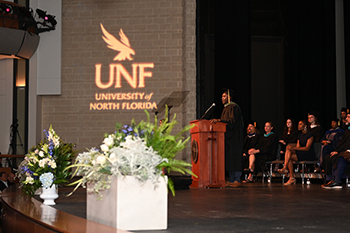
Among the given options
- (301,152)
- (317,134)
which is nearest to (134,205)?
(301,152)

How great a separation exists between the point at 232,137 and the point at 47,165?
3591mm

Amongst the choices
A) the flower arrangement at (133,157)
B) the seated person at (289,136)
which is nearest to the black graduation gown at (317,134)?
the seated person at (289,136)

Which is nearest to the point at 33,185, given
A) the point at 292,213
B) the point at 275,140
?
the point at 292,213

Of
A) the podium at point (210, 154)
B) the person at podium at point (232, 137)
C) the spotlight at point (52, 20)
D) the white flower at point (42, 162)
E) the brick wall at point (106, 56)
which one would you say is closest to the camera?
the white flower at point (42, 162)

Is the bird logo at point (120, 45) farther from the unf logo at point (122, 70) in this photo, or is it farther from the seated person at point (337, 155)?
the seated person at point (337, 155)

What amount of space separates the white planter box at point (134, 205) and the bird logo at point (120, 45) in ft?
27.9

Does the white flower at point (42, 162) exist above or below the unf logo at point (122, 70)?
below

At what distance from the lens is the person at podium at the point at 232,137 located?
658 centimetres

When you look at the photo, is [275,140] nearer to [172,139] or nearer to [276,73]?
[276,73]

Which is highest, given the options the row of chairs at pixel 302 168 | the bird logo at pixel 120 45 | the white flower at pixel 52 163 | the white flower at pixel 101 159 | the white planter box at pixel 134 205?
the bird logo at pixel 120 45

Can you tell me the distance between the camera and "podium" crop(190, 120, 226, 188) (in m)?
6.12

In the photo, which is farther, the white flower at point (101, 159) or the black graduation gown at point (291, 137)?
the black graduation gown at point (291, 137)

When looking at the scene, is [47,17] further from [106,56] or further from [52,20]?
[106,56]

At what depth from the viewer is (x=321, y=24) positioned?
35.9 feet
